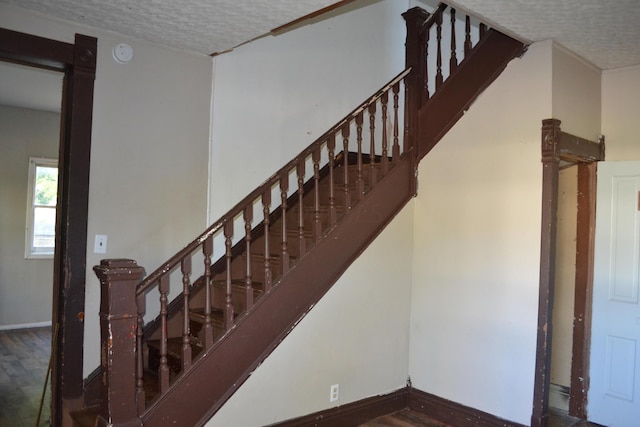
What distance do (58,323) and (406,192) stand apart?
8.44ft

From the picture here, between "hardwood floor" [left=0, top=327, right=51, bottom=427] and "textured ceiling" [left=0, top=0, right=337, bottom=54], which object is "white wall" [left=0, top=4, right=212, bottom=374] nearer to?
"textured ceiling" [left=0, top=0, right=337, bottom=54]

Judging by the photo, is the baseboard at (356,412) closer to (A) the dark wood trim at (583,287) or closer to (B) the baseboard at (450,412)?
(B) the baseboard at (450,412)

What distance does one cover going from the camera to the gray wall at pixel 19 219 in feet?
22.5

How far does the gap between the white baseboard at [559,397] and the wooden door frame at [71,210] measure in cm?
353

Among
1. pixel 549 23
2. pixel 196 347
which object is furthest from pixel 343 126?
pixel 196 347

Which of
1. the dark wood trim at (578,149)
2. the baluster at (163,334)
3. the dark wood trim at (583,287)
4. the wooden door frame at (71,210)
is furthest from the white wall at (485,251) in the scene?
the wooden door frame at (71,210)

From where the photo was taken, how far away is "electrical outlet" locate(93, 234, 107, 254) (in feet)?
10.7

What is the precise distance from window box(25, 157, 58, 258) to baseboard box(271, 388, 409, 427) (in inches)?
204

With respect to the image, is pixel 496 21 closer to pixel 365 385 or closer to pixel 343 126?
pixel 343 126

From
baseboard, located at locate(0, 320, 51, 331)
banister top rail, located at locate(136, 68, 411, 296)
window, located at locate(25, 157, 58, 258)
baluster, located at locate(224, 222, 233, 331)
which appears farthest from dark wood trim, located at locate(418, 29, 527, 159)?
baseboard, located at locate(0, 320, 51, 331)

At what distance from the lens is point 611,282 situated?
3.79 meters

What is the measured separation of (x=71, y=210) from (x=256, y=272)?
138cm

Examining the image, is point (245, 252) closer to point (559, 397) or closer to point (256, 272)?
point (256, 272)

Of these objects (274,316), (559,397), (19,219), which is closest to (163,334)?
(274,316)
